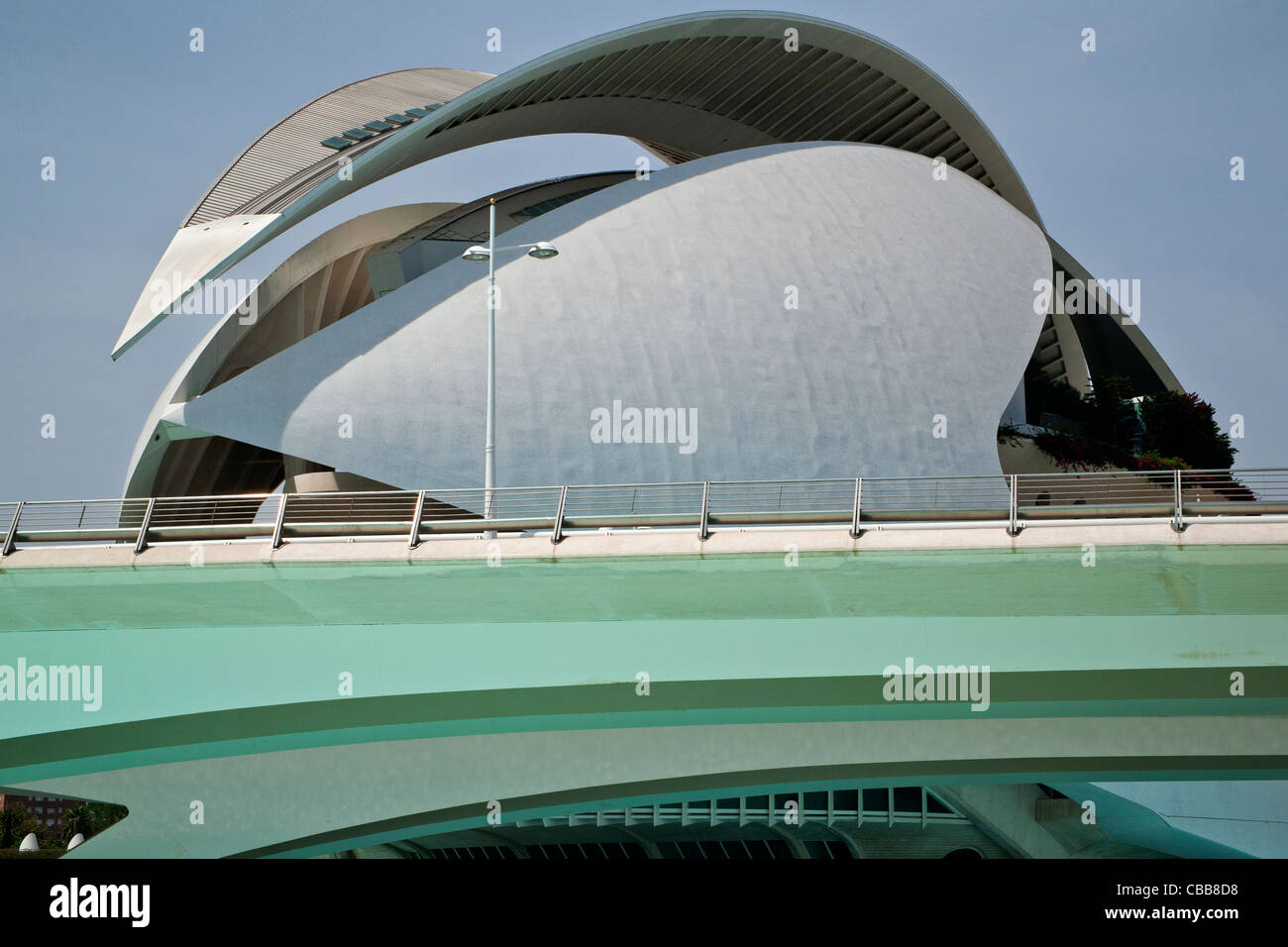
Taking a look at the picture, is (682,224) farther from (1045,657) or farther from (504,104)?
(1045,657)

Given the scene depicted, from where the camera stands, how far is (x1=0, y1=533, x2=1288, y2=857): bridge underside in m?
10.9

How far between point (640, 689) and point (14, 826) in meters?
68.9

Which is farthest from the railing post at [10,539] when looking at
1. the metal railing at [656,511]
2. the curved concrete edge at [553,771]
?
the curved concrete edge at [553,771]

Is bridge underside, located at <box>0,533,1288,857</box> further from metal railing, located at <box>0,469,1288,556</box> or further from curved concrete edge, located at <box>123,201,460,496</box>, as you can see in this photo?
curved concrete edge, located at <box>123,201,460,496</box>

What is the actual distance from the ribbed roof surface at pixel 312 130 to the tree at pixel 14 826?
52.8m

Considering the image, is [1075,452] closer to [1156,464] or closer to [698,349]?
[1156,464]

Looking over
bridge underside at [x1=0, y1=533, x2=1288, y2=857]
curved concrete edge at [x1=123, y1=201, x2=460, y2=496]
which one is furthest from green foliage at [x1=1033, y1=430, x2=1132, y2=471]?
bridge underside at [x1=0, y1=533, x2=1288, y2=857]

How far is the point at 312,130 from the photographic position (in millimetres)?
25469

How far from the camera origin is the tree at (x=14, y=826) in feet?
211

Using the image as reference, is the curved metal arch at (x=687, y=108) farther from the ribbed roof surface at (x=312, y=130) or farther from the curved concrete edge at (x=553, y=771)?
the curved concrete edge at (x=553, y=771)

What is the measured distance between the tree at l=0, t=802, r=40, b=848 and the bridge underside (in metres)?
61.0

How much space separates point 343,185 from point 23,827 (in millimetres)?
63445

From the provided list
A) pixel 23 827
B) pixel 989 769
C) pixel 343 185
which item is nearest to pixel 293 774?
pixel 989 769
